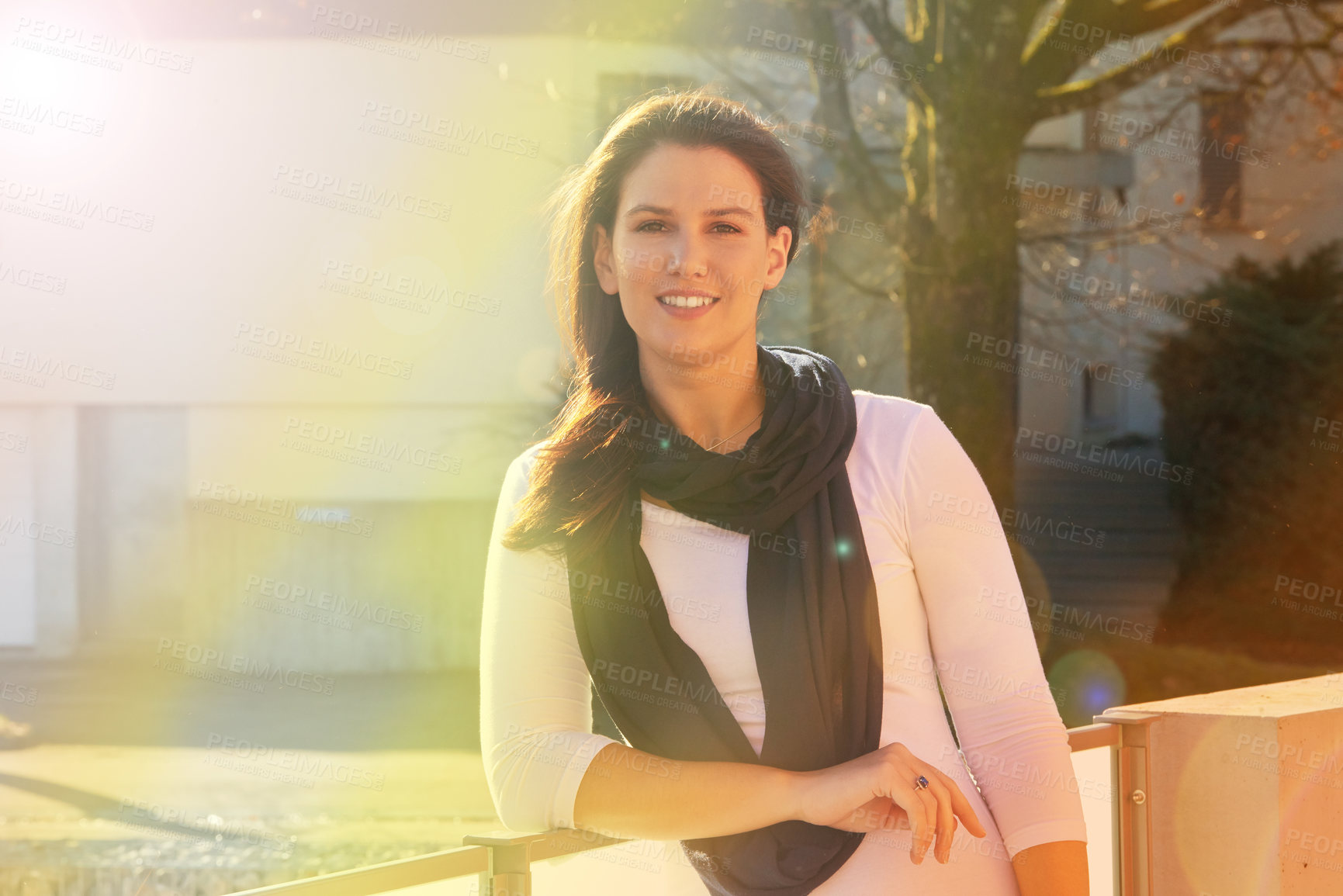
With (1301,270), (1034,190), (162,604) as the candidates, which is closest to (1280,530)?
(1301,270)

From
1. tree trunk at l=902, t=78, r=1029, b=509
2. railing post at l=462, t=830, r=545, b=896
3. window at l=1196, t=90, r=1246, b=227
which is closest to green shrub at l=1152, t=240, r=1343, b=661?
window at l=1196, t=90, r=1246, b=227

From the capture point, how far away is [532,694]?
2.02 meters

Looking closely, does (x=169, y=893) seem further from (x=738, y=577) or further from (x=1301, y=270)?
(x=1301, y=270)

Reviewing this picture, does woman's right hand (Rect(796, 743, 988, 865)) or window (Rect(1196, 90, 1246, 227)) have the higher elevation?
window (Rect(1196, 90, 1246, 227))

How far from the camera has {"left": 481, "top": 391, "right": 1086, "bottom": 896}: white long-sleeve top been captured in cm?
197

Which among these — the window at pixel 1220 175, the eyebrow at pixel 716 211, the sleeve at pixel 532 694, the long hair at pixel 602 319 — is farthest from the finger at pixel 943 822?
the window at pixel 1220 175

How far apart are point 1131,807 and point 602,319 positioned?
1525mm

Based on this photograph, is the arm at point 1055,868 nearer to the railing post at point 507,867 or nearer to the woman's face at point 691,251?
the railing post at point 507,867

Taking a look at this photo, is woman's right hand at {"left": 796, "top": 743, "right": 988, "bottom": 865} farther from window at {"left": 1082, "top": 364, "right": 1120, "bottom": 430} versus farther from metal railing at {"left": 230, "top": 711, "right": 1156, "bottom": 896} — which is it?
window at {"left": 1082, "top": 364, "right": 1120, "bottom": 430}

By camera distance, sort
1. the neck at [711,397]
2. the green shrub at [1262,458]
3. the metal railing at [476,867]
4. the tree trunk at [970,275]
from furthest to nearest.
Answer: the green shrub at [1262,458], the tree trunk at [970,275], the neck at [711,397], the metal railing at [476,867]

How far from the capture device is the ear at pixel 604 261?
2283 millimetres

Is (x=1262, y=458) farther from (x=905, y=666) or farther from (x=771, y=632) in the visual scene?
(x=771, y=632)

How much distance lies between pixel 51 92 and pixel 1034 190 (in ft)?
30.4

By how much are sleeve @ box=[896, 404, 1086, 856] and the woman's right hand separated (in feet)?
0.33
